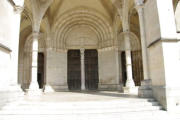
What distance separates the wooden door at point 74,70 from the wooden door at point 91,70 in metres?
0.71

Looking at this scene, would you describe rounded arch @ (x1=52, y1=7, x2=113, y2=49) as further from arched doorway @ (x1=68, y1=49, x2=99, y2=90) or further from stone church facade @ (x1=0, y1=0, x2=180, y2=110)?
arched doorway @ (x1=68, y1=49, x2=99, y2=90)

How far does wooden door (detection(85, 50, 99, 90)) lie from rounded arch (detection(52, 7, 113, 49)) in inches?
56.8

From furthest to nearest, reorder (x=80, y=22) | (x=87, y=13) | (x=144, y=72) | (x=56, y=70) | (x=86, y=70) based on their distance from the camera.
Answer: (x=80, y=22)
(x=86, y=70)
(x=87, y=13)
(x=56, y=70)
(x=144, y=72)

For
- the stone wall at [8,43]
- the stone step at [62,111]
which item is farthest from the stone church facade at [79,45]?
the stone step at [62,111]

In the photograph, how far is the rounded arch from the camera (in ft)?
41.6

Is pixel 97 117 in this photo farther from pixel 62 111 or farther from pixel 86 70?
pixel 86 70

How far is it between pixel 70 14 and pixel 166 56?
32.1 feet

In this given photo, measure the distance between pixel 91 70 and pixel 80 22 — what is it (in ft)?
14.0

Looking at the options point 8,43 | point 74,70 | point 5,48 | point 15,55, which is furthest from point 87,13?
point 5,48

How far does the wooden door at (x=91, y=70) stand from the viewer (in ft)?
43.1

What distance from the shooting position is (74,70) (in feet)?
44.1

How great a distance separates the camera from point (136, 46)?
533 inches

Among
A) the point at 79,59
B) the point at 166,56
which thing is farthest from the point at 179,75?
the point at 79,59

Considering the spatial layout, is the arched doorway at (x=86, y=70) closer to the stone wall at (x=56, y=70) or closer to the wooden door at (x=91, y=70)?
the wooden door at (x=91, y=70)
